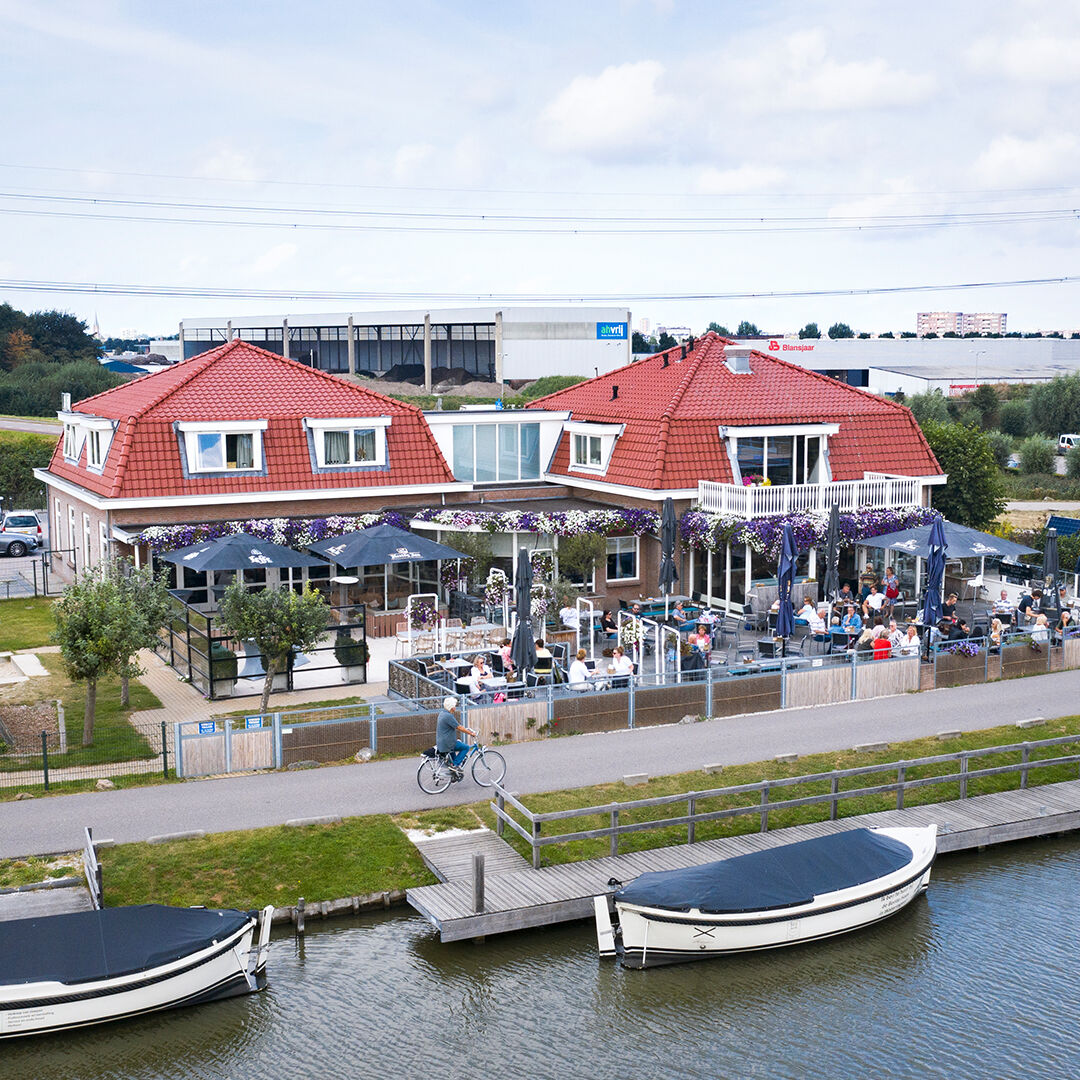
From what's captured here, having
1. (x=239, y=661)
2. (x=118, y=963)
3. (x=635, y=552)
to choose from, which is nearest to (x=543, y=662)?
(x=239, y=661)

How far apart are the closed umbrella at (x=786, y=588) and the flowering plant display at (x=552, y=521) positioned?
628 cm

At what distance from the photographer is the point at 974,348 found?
124 metres

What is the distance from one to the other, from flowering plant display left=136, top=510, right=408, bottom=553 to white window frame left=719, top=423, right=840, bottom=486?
29.3 feet

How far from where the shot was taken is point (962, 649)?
26938 millimetres

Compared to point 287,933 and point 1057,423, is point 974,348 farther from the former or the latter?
point 287,933

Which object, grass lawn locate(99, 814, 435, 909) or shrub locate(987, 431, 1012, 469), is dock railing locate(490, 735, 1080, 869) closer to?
grass lawn locate(99, 814, 435, 909)

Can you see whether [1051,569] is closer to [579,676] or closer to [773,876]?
[579,676]

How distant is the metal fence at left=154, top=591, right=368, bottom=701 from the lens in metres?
25.1

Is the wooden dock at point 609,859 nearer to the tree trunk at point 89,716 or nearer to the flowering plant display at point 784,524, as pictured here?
the tree trunk at point 89,716

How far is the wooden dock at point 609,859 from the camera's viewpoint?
16.4 metres

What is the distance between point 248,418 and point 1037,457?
5148 centimetres

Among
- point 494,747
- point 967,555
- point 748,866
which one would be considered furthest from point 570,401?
point 748,866

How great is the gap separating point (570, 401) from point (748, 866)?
26.4 meters

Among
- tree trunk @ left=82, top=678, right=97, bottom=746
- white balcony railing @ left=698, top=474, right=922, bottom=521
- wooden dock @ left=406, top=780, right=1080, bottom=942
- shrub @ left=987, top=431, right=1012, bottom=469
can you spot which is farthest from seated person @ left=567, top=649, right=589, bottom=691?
shrub @ left=987, top=431, right=1012, bottom=469
